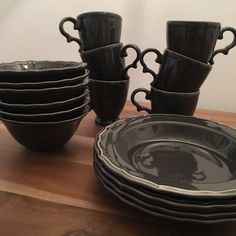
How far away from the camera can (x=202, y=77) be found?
57cm

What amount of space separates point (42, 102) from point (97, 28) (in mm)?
224

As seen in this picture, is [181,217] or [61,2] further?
[61,2]

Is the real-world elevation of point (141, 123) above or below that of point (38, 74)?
below

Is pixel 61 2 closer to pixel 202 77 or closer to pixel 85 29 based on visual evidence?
pixel 85 29

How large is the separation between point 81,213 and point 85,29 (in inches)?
14.9

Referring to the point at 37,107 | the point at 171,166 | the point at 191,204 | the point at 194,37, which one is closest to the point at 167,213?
the point at 191,204

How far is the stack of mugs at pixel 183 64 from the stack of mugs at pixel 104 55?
57 mm

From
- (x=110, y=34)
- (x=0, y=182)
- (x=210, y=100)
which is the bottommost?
(x=210, y=100)

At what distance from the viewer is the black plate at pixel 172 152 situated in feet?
1.08

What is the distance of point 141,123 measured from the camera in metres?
0.51

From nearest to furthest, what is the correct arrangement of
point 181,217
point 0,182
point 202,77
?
point 181,217 → point 0,182 → point 202,77

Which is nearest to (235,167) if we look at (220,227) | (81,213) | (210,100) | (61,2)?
(220,227)

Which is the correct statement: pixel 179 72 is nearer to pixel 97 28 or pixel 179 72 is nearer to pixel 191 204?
pixel 97 28

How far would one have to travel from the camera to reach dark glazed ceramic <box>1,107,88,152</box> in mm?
435
